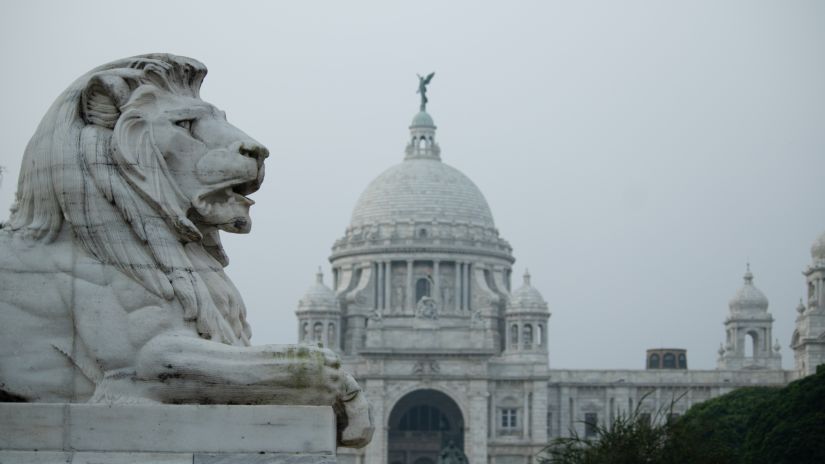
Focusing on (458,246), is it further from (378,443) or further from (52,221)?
(52,221)

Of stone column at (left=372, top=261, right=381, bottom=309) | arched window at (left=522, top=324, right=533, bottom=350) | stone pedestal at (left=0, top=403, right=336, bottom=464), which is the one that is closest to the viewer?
stone pedestal at (left=0, top=403, right=336, bottom=464)

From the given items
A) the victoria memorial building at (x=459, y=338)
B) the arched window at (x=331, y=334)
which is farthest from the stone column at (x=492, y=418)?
the arched window at (x=331, y=334)

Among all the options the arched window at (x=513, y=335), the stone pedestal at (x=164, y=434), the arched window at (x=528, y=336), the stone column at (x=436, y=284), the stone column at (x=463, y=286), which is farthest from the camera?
the stone column at (x=463, y=286)

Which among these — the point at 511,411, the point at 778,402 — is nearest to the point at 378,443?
the point at 511,411

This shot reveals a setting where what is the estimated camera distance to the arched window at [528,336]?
10388 centimetres

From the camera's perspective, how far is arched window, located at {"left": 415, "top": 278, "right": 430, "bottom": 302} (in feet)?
366

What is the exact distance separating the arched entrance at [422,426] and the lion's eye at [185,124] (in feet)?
296

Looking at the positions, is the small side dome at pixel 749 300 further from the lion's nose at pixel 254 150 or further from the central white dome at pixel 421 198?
the lion's nose at pixel 254 150

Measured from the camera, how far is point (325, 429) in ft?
23.3

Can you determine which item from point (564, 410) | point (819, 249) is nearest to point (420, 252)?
point (564, 410)

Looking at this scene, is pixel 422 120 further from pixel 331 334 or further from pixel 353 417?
pixel 353 417

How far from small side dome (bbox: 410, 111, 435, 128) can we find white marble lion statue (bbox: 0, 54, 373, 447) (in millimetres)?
113181

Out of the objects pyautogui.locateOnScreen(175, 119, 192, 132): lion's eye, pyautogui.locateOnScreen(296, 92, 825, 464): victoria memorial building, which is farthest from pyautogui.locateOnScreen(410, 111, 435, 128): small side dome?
pyautogui.locateOnScreen(175, 119, 192, 132): lion's eye

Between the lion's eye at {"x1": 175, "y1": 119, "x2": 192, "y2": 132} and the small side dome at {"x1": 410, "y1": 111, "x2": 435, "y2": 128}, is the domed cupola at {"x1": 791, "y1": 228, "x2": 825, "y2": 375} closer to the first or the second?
the small side dome at {"x1": 410, "y1": 111, "x2": 435, "y2": 128}
